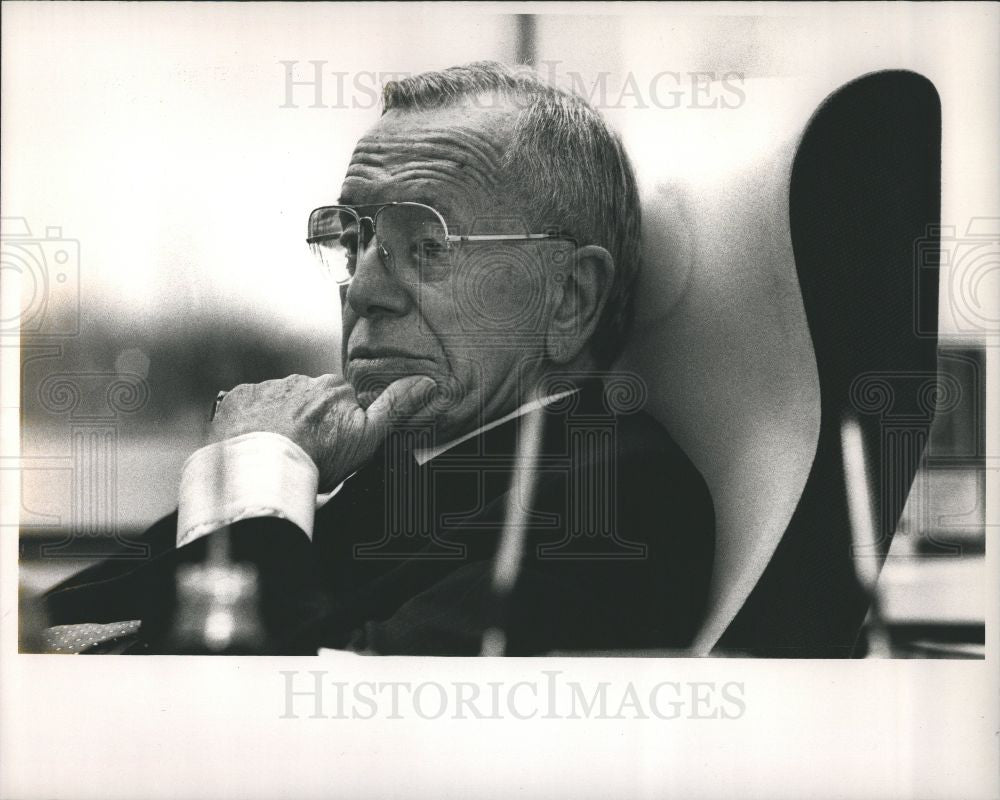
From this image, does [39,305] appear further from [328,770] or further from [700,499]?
[700,499]

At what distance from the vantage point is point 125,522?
310 cm

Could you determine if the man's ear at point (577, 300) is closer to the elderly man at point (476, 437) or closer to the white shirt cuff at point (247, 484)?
the elderly man at point (476, 437)

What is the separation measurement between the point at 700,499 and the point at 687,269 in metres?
0.67

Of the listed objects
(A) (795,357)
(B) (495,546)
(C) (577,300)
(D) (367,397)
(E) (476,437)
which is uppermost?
(C) (577,300)

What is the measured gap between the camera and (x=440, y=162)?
2990 mm

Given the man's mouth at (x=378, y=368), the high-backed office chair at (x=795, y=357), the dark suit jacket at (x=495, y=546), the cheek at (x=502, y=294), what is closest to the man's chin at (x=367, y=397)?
the man's mouth at (x=378, y=368)

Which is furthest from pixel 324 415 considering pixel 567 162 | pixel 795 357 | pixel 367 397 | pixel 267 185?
pixel 795 357

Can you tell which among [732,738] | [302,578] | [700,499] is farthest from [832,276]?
[302,578]

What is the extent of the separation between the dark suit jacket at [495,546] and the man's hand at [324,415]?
0.06 m

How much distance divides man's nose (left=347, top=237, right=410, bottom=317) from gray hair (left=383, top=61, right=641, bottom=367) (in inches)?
17.0

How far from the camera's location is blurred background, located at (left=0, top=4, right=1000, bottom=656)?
120 inches

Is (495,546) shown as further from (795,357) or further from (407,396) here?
(795,357)

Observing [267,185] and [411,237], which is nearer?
[411,237]

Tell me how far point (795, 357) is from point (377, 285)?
123 centimetres
